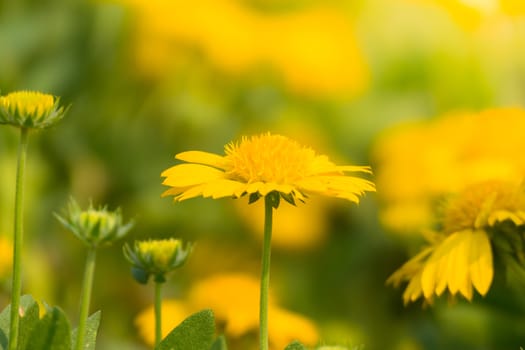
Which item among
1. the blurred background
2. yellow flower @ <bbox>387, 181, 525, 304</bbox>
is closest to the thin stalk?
yellow flower @ <bbox>387, 181, 525, 304</bbox>

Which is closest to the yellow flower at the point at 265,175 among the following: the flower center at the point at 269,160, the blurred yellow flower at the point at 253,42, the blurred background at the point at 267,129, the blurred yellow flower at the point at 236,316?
the flower center at the point at 269,160

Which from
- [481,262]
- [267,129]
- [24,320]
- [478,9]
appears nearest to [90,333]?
[24,320]

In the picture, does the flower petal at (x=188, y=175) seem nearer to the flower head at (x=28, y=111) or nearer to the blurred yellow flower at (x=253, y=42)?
the flower head at (x=28, y=111)

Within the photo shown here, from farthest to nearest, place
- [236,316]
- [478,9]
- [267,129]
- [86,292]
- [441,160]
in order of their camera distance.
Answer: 1. [478,9]
2. [267,129]
3. [441,160]
4. [236,316]
5. [86,292]

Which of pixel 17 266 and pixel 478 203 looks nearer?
pixel 17 266

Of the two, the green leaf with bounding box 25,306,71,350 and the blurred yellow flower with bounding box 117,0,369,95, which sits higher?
the blurred yellow flower with bounding box 117,0,369,95

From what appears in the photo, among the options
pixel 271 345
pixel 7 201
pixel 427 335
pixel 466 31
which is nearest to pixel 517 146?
pixel 427 335

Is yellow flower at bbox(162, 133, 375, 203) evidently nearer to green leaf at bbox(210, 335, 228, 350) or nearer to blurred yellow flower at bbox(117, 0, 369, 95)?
green leaf at bbox(210, 335, 228, 350)

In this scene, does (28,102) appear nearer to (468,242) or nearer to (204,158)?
(204,158)
